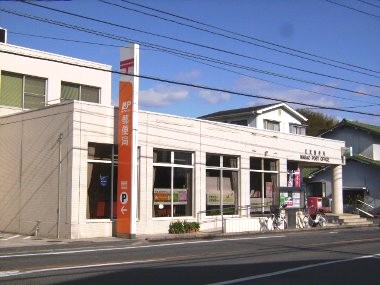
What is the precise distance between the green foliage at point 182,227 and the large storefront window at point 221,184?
2.16 metres

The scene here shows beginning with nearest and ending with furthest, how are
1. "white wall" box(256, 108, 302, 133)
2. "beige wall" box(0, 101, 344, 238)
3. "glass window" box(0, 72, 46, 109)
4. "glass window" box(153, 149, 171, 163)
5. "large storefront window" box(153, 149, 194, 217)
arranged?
"beige wall" box(0, 101, 344, 238) < "large storefront window" box(153, 149, 194, 217) < "glass window" box(153, 149, 171, 163) < "glass window" box(0, 72, 46, 109) < "white wall" box(256, 108, 302, 133)

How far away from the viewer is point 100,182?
2211 cm

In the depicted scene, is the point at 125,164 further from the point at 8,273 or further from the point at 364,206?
the point at 364,206

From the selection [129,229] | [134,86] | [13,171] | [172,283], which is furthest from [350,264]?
[13,171]

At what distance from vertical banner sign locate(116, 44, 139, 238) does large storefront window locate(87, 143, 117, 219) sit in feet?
2.29

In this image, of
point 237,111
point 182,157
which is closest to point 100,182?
point 182,157

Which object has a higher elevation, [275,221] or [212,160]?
[212,160]

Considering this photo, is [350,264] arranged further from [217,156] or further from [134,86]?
[217,156]

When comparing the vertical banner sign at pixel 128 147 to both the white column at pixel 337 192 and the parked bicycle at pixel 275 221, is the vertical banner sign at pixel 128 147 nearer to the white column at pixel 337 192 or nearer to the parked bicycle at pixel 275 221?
the parked bicycle at pixel 275 221

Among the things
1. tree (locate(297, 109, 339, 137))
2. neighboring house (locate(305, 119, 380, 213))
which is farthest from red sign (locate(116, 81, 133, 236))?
tree (locate(297, 109, 339, 137))

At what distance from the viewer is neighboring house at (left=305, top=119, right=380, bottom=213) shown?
4631 centimetres

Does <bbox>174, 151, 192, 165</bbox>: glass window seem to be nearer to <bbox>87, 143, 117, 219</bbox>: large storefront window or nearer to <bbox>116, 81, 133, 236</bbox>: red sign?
<bbox>87, 143, 117, 219</bbox>: large storefront window

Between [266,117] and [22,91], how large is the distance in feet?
84.7

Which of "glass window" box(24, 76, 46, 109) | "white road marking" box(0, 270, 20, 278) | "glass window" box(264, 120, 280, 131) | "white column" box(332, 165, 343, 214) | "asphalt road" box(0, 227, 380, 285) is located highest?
"glass window" box(264, 120, 280, 131)
